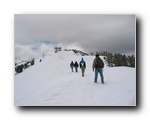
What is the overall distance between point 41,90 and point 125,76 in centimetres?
158

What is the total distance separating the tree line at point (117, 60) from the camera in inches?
161

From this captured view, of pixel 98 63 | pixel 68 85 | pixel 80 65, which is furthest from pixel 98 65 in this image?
pixel 68 85

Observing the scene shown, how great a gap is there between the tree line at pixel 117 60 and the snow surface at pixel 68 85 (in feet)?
0.26

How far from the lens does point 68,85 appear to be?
161 inches

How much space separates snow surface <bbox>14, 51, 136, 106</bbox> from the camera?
13.0ft

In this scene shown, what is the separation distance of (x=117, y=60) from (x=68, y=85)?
3.36 ft

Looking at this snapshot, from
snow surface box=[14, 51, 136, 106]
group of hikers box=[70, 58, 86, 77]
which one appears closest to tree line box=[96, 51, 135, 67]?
snow surface box=[14, 51, 136, 106]

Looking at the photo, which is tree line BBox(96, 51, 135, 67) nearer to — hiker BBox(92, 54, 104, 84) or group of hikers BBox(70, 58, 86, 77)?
hiker BBox(92, 54, 104, 84)

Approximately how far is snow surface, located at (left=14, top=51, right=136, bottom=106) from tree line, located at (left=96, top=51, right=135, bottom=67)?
0.26ft

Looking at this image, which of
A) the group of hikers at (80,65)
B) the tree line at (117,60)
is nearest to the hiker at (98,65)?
the tree line at (117,60)

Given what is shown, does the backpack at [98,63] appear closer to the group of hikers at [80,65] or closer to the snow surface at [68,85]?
the snow surface at [68,85]
